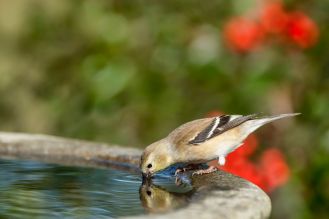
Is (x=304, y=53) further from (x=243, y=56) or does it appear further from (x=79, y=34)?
(x=79, y=34)

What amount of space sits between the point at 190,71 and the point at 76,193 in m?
2.57

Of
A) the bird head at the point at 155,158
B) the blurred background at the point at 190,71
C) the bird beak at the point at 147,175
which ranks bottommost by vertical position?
the bird beak at the point at 147,175

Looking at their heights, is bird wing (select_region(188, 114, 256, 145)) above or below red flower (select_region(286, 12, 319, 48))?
below

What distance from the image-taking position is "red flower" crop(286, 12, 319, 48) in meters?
5.50

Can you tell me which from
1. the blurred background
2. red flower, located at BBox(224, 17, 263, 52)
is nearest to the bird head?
the blurred background

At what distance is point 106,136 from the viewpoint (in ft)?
21.7

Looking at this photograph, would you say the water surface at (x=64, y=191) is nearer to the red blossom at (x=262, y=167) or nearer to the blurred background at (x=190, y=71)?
the red blossom at (x=262, y=167)

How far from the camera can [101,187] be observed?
368 cm

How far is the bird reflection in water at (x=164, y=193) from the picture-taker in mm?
2965

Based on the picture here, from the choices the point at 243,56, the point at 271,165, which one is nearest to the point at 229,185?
the point at 271,165

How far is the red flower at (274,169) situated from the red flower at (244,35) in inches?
27.2

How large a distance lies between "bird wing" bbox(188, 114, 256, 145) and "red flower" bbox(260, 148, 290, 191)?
23.9 inches

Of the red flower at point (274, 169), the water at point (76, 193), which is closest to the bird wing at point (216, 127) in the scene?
the water at point (76, 193)

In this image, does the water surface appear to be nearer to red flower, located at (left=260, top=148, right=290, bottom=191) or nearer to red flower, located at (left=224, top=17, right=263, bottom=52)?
red flower, located at (left=260, top=148, right=290, bottom=191)
